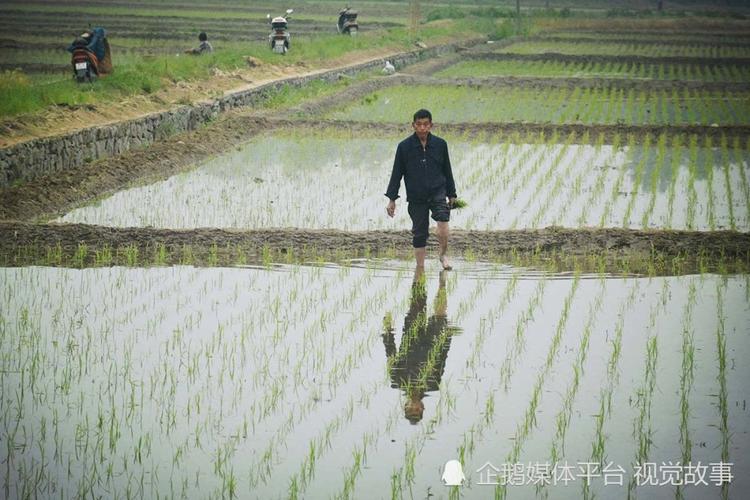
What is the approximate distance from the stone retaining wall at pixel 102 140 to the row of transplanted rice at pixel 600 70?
8.31 metres

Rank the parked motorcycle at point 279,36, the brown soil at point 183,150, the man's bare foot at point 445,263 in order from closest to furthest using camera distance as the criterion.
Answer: the man's bare foot at point 445,263 < the brown soil at point 183,150 < the parked motorcycle at point 279,36

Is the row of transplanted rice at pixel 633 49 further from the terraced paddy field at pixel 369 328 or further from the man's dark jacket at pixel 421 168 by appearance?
the man's dark jacket at pixel 421 168

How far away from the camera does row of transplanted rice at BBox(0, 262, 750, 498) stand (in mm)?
4328

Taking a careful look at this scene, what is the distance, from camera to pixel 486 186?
1066 centimetres

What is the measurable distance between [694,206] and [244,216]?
3612 mm

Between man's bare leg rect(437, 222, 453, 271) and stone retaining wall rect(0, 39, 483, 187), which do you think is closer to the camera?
man's bare leg rect(437, 222, 453, 271)

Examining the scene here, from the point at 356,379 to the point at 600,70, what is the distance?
814 inches

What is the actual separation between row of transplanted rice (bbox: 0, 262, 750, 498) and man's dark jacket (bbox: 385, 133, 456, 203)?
1.85 ft

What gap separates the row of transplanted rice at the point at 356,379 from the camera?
170 inches

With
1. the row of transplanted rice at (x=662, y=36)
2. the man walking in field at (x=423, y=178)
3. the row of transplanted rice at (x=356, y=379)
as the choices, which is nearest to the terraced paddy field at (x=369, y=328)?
the row of transplanted rice at (x=356, y=379)

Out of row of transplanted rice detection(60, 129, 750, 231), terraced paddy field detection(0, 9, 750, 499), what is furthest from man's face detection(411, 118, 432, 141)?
row of transplanted rice detection(60, 129, 750, 231)

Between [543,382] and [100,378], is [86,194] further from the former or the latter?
[543,382]

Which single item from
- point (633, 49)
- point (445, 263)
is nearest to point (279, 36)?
point (633, 49)

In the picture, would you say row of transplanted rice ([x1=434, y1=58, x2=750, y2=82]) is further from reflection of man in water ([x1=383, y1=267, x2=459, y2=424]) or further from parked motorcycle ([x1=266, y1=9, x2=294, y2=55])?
reflection of man in water ([x1=383, y1=267, x2=459, y2=424])
